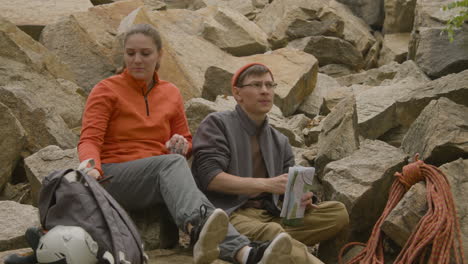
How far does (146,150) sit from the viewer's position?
15.2ft

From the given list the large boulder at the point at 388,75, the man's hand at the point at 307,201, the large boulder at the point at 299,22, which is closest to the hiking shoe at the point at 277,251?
the man's hand at the point at 307,201

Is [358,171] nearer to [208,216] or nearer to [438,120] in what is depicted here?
[438,120]

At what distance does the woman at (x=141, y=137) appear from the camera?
4180 mm

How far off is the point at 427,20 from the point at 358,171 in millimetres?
6959

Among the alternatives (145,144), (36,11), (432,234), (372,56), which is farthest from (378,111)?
(36,11)

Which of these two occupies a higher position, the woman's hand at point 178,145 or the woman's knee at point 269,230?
the woman's hand at point 178,145

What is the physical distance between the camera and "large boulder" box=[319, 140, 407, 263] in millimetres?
4945

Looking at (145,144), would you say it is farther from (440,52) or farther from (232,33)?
(232,33)

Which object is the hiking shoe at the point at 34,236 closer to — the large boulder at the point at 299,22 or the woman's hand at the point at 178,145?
the woman's hand at the point at 178,145

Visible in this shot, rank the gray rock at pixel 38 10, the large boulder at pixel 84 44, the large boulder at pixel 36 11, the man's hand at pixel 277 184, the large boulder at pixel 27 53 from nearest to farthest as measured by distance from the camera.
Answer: the man's hand at pixel 277 184
the large boulder at pixel 27 53
the large boulder at pixel 84 44
the large boulder at pixel 36 11
the gray rock at pixel 38 10

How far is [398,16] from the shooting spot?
1491 cm

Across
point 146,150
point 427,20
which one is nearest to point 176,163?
point 146,150

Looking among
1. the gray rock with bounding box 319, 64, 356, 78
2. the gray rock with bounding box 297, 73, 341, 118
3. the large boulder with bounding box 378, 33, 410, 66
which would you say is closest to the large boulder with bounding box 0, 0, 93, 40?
the gray rock with bounding box 297, 73, 341, 118

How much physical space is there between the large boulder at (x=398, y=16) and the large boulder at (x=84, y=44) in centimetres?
704
